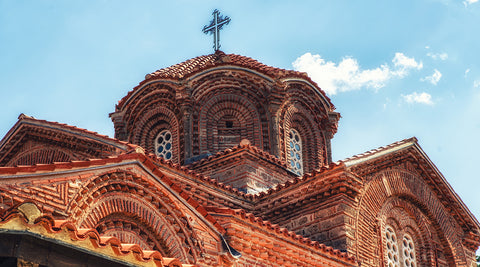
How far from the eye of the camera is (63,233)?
4.32m

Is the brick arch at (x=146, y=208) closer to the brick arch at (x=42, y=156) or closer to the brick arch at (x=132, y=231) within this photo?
the brick arch at (x=132, y=231)

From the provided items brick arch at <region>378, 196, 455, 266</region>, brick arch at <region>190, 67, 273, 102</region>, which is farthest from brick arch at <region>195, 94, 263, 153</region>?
brick arch at <region>378, 196, 455, 266</region>

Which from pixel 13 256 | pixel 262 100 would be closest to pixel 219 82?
pixel 262 100

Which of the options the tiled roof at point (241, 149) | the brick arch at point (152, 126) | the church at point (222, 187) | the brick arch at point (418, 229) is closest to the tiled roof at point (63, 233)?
the church at point (222, 187)

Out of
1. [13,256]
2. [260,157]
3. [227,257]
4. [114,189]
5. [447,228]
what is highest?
[260,157]

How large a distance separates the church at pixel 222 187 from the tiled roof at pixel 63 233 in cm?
1

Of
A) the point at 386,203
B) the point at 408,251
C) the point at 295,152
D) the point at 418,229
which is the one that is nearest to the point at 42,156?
the point at 295,152

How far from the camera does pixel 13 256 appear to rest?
159 inches

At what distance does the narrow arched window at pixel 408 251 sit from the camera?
501 inches

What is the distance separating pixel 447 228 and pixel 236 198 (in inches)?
191

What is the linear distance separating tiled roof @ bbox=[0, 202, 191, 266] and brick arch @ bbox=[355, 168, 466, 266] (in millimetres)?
6848

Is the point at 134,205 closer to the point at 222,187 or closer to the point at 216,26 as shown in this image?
the point at 222,187

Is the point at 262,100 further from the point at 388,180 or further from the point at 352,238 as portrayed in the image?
the point at 352,238

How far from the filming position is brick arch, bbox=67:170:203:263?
805 centimetres
